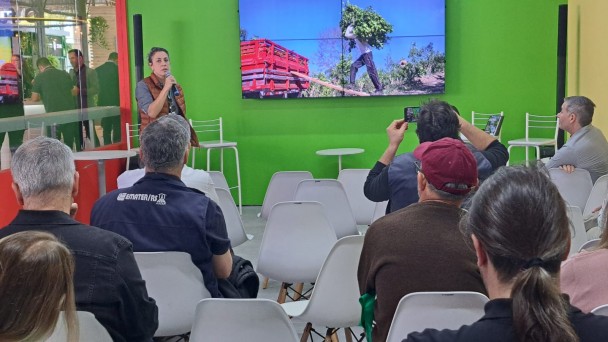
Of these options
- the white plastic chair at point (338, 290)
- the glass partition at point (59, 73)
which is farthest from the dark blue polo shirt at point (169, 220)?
the glass partition at point (59, 73)

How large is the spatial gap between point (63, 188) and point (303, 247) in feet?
6.39

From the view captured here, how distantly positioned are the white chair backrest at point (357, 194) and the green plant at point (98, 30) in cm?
423

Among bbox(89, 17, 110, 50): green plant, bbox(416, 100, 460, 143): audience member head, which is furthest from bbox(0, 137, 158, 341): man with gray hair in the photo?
bbox(89, 17, 110, 50): green plant

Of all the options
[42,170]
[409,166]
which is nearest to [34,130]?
[409,166]

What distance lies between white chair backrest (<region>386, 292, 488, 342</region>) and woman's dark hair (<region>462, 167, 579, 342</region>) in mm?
803

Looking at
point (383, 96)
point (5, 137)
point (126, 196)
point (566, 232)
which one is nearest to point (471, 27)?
point (383, 96)

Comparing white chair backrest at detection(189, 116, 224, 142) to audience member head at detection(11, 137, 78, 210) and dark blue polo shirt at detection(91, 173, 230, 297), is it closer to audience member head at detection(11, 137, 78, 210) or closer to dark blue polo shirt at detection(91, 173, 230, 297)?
dark blue polo shirt at detection(91, 173, 230, 297)

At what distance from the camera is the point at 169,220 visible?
3.31 m

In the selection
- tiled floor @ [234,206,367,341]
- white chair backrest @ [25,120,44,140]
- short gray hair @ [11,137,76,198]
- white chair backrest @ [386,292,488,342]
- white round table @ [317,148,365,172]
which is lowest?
tiled floor @ [234,206,367,341]

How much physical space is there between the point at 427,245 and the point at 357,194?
11.7 ft

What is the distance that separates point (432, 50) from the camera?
898 cm

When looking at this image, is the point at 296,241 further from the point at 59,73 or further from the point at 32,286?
the point at 59,73

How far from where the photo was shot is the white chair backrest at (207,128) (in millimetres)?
9492

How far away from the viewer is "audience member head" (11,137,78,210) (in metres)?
2.69
